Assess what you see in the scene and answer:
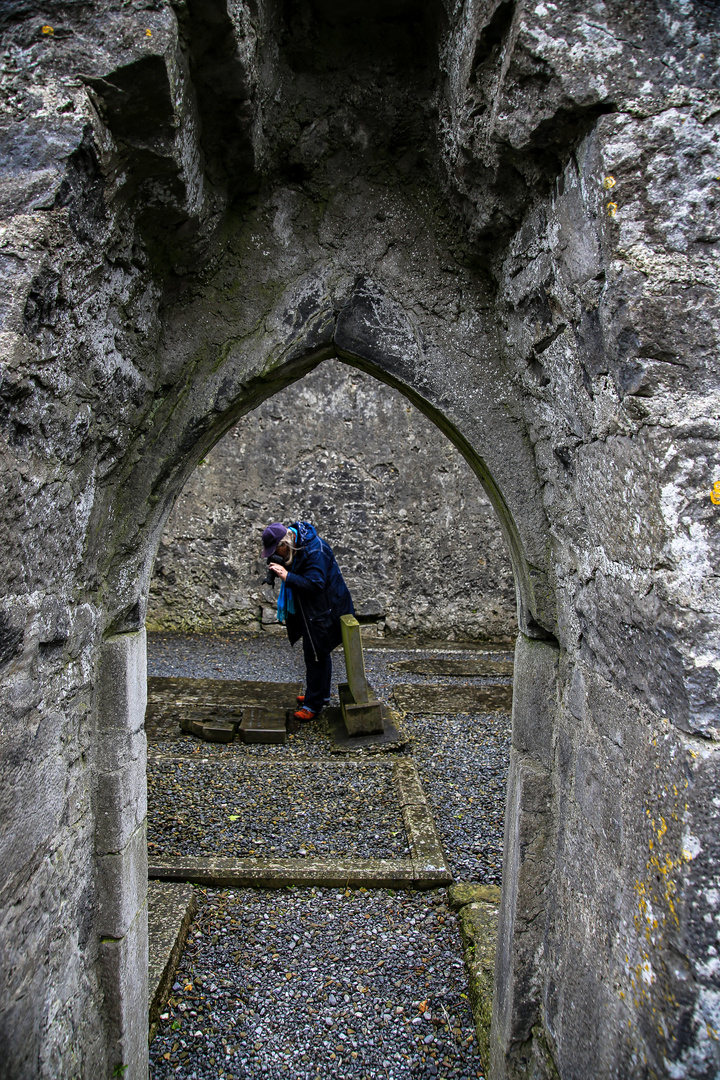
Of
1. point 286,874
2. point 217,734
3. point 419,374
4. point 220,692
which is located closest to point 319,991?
point 286,874

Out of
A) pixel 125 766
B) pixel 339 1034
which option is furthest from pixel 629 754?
pixel 339 1034

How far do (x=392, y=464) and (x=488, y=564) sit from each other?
1654 millimetres

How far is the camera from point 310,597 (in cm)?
541

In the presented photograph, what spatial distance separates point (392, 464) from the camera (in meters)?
8.03

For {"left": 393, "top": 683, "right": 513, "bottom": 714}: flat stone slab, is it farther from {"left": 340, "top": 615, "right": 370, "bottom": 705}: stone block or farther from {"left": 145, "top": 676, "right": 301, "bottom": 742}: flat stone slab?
{"left": 145, "top": 676, "right": 301, "bottom": 742}: flat stone slab

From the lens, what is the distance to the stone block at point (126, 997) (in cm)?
185

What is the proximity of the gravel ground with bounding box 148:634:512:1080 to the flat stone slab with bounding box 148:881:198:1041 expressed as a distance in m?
0.05

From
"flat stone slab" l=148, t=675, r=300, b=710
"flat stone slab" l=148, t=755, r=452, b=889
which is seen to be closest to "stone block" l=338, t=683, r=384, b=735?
"flat stone slab" l=148, t=755, r=452, b=889

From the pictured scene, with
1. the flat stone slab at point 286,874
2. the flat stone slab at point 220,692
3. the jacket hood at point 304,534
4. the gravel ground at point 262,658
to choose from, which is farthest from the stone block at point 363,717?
the flat stone slab at point 286,874

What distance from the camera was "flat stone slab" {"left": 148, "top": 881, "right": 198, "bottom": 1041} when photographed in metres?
2.52

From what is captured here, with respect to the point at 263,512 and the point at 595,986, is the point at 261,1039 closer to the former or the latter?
the point at 595,986

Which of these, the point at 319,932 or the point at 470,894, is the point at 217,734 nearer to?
the point at 319,932

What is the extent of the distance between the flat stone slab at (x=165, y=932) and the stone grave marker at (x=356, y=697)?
1.97 meters

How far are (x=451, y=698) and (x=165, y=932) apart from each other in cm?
356
